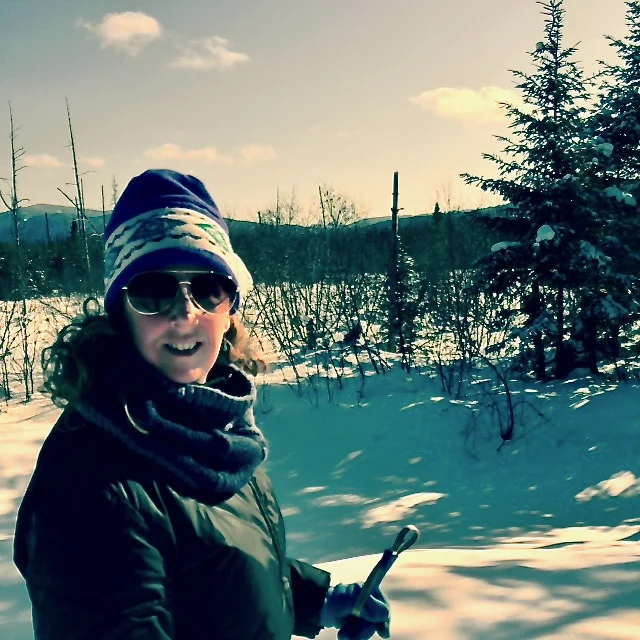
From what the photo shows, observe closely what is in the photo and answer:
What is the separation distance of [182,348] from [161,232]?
27 cm

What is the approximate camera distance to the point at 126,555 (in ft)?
3.41

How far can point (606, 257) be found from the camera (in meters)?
11.1

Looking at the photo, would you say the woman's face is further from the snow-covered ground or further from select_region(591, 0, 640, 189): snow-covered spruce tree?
select_region(591, 0, 640, 189): snow-covered spruce tree

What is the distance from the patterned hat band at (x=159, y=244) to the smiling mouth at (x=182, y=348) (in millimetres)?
180

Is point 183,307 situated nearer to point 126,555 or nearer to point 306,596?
point 126,555

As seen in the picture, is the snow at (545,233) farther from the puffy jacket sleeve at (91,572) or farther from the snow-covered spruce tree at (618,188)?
the puffy jacket sleeve at (91,572)

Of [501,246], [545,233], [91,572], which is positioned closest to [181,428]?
[91,572]

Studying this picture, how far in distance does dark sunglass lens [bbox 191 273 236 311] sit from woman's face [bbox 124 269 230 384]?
2 centimetres

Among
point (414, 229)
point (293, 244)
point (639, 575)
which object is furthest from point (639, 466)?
point (414, 229)

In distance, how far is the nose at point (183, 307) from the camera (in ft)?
4.49

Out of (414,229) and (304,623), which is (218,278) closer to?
(304,623)

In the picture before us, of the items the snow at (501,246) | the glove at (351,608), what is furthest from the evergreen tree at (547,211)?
the glove at (351,608)

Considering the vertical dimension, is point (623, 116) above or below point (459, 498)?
above

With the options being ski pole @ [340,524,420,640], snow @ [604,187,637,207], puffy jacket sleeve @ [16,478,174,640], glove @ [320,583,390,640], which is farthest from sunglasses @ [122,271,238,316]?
snow @ [604,187,637,207]
